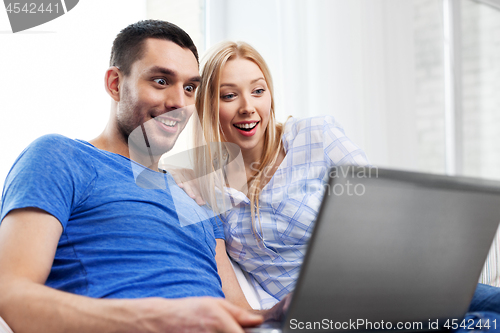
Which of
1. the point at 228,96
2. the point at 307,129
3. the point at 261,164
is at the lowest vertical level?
the point at 261,164

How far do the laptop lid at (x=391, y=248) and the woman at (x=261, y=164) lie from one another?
617mm

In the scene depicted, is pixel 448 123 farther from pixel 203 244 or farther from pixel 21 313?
pixel 21 313

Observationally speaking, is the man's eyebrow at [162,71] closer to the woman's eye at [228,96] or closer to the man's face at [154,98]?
the man's face at [154,98]

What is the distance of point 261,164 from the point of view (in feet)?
4.92

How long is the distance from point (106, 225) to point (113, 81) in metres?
0.48

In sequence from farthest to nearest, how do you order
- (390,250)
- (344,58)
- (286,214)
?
(344,58) < (286,214) < (390,250)

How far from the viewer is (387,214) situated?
1.93 ft

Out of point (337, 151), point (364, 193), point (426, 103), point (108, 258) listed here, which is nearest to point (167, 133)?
point (108, 258)

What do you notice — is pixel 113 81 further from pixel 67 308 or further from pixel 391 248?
pixel 391 248

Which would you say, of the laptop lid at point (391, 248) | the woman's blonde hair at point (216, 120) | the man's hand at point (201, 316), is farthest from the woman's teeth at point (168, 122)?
the laptop lid at point (391, 248)

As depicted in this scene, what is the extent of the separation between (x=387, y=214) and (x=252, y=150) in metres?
0.95

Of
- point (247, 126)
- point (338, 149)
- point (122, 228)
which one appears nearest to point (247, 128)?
point (247, 126)

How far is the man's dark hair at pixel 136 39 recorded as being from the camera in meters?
1.20

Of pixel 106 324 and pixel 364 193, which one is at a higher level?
pixel 364 193
